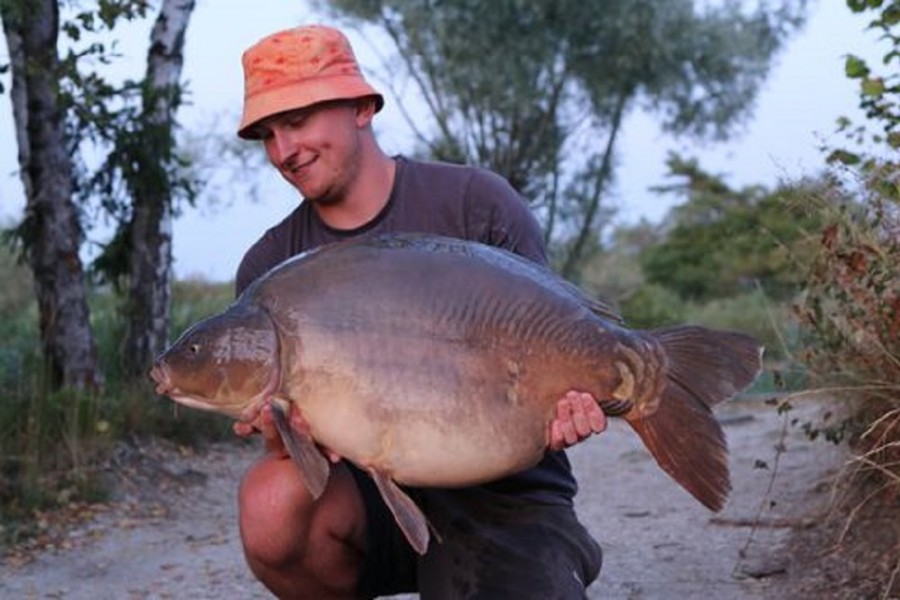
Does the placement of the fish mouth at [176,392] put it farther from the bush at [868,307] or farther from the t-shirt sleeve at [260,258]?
the bush at [868,307]

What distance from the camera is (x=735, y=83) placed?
22594 millimetres

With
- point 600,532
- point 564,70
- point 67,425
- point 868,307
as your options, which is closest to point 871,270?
point 868,307

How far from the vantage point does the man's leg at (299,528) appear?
11.9ft

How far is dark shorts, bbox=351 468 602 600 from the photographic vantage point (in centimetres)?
368

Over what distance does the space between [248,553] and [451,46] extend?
62.7 feet

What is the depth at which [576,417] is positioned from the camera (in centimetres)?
315

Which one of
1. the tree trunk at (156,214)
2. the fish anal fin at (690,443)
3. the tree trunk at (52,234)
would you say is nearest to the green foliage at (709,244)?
the tree trunk at (156,214)

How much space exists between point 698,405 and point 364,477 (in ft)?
3.25

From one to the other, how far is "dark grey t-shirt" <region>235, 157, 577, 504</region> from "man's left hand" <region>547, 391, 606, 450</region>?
0.59 metres

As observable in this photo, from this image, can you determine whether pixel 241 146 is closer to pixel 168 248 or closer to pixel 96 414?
pixel 168 248

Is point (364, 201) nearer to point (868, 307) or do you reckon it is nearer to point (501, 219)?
point (501, 219)

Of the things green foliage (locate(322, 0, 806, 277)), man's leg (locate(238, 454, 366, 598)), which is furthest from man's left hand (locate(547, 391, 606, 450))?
green foliage (locate(322, 0, 806, 277))

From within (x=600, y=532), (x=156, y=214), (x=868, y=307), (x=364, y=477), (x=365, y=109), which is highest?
(x=365, y=109)

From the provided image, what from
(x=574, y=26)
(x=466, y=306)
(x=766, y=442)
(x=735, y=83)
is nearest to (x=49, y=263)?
(x=766, y=442)
